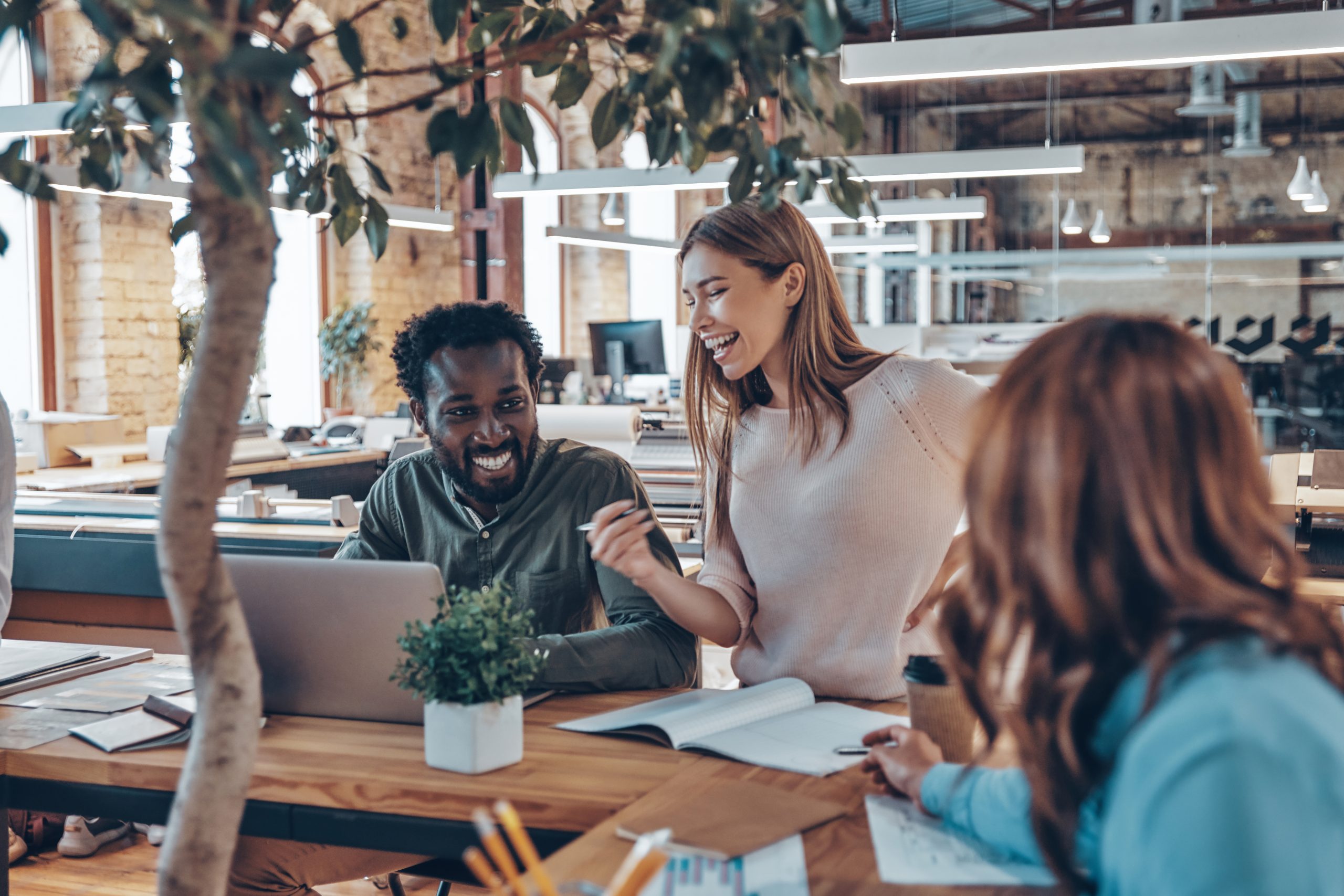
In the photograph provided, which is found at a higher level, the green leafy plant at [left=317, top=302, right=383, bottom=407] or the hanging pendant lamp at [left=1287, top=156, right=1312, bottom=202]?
the hanging pendant lamp at [left=1287, top=156, right=1312, bottom=202]

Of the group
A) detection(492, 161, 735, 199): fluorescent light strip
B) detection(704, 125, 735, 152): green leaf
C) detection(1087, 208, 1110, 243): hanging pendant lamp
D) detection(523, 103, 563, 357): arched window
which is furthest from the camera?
detection(1087, 208, 1110, 243): hanging pendant lamp

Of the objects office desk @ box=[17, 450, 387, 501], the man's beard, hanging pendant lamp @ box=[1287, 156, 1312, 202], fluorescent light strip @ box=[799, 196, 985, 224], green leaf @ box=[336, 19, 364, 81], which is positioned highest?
hanging pendant lamp @ box=[1287, 156, 1312, 202]

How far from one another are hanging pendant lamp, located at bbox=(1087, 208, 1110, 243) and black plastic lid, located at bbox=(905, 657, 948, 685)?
1334cm

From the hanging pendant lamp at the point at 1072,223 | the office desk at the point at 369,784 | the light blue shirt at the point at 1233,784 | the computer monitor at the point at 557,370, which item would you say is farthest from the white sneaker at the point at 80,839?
the hanging pendant lamp at the point at 1072,223

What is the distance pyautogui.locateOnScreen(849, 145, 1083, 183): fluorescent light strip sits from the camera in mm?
5895

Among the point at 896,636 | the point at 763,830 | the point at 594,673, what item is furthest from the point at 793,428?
the point at 763,830

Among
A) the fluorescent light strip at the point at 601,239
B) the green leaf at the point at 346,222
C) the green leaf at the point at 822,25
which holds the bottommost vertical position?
the green leaf at the point at 346,222

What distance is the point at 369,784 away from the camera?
51.4 inches

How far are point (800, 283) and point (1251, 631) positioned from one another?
1.11m

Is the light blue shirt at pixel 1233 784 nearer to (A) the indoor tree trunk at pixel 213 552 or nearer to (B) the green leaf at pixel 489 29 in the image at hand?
(A) the indoor tree trunk at pixel 213 552

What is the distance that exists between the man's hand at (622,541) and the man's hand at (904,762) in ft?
1.32

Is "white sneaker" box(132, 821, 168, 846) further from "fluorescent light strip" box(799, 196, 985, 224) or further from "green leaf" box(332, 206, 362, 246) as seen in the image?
"fluorescent light strip" box(799, 196, 985, 224)

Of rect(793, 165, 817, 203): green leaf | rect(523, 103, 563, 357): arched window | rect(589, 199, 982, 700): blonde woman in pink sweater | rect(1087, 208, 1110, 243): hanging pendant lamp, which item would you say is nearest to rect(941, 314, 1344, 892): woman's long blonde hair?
rect(793, 165, 817, 203): green leaf

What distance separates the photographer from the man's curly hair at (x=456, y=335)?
2.03m
